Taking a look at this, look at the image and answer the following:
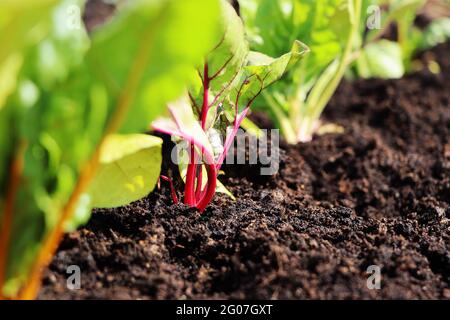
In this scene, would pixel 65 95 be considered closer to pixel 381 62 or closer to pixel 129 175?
pixel 129 175

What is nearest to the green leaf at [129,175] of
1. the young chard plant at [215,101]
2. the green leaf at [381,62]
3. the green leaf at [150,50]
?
the young chard plant at [215,101]

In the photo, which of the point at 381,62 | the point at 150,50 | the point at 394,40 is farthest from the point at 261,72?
the point at 394,40

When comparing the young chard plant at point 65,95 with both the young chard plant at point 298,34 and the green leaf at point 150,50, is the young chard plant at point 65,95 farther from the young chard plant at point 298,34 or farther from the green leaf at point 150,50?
the young chard plant at point 298,34

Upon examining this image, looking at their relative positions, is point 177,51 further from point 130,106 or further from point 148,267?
point 148,267

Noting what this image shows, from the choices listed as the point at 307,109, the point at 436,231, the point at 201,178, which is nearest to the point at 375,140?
the point at 307,109

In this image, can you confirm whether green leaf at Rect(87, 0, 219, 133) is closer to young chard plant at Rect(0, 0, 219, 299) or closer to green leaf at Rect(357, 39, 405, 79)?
young chard plant at Rect(0, 0, 219, 299)

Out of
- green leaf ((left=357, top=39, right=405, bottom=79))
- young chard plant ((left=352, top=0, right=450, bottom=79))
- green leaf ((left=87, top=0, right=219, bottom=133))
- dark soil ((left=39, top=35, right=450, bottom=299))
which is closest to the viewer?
green leaf ((left=87, top=0, right=219, bottom=133))

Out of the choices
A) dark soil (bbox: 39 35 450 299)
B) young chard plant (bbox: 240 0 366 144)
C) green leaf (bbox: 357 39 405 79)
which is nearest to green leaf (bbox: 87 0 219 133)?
dark soil (bbox: 39 35 450 299)
